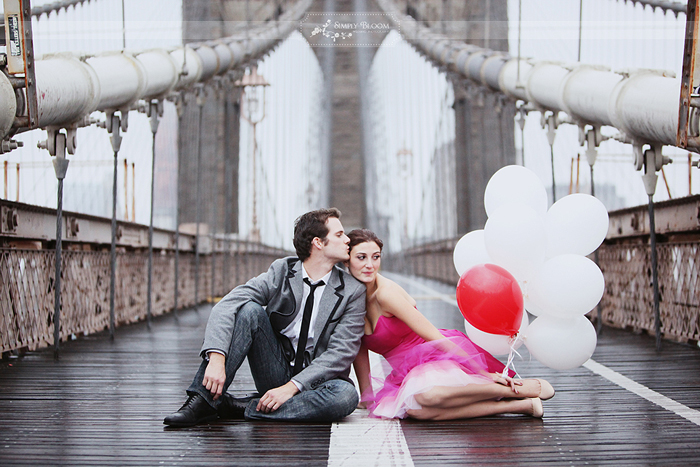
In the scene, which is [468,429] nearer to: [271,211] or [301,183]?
[271,211]

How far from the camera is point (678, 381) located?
330 cm

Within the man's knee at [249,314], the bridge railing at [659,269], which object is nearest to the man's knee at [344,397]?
the man's knee at [249,314]

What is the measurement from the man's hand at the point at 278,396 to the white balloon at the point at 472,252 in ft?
2.73

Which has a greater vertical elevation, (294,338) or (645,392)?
(294,338)

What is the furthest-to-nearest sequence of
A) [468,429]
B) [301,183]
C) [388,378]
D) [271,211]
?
[301,183]
[271,211]
[388,378]
[468,429]

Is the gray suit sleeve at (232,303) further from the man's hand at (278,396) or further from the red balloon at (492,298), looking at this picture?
the red balloon at (492,298)

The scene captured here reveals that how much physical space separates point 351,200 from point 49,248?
82.1 ft

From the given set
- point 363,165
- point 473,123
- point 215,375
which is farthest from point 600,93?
point 363,165

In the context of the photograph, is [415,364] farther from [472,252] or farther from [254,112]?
[254,112]

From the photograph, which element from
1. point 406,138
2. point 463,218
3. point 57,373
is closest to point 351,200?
point 406,138

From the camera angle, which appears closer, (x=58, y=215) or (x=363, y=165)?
(x=58, y=215)

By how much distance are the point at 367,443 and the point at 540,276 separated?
874 mm

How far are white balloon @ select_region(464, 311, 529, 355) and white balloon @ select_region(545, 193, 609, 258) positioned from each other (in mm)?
280

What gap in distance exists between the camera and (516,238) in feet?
8.32
